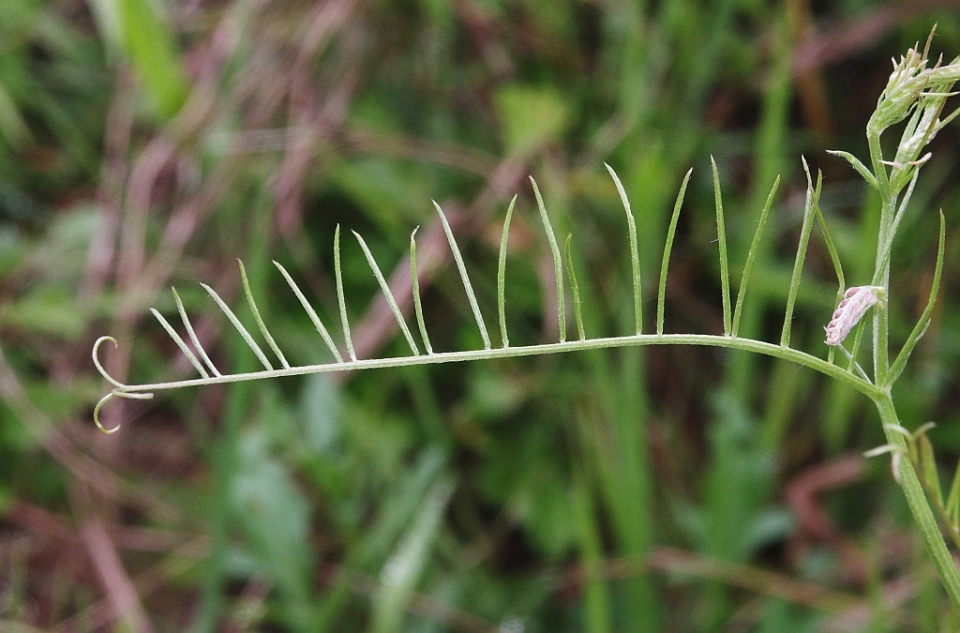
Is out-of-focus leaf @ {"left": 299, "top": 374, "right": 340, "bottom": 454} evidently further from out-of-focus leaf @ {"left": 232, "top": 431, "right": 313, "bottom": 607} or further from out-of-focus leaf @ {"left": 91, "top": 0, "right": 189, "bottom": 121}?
out-of-focus leaf @ {"left": 91, "top": 0, "right": 189, "bottom": 121}

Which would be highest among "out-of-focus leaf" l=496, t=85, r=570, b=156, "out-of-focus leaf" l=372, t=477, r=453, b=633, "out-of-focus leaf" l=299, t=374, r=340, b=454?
"out-of-focus leaf" l=496, t=85, r=570, b=156

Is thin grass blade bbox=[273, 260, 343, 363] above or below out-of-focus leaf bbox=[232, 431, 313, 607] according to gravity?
above

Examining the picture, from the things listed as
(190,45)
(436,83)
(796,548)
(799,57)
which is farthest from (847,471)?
(190,45)

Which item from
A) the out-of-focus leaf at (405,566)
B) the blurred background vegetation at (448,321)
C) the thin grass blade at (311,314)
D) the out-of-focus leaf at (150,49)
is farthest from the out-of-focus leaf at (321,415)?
the thin grass blade at (311,314)

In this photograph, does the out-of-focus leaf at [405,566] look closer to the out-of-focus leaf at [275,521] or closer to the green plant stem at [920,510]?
the out-of-focus leaf at [275,521]

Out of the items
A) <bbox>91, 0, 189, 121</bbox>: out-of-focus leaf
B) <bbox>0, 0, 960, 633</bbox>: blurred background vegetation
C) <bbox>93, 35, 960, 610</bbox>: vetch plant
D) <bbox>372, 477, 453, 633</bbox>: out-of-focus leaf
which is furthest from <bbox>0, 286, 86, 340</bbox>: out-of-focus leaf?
<bbox>93, 35, 960, 610</bbox>: vetch plant

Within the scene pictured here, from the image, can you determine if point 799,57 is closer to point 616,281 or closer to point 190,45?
point 616,281
